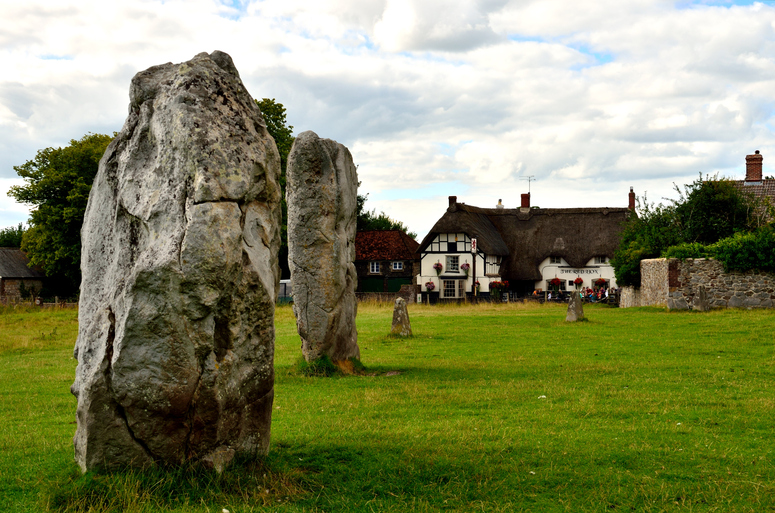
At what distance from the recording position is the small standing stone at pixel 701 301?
27.4 metres

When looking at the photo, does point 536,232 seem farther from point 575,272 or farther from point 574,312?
point 574,312

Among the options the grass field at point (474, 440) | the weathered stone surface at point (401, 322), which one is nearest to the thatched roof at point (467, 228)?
the weathered stone surface at point (401, 322)

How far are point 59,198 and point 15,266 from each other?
1665 centimetres

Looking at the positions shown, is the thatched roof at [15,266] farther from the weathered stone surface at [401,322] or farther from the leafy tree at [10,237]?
the weathered stone surface at [401,322]

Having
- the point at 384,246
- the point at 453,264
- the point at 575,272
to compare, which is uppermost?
the point at 384,246

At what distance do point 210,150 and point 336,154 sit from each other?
309 inches

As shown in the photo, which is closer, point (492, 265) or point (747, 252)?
point (747, 252)

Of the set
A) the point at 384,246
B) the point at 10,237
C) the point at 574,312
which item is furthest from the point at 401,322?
the point at 10,237

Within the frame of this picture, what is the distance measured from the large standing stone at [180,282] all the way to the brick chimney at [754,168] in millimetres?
44536

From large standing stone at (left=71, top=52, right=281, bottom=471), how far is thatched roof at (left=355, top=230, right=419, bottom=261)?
54771 millimetres

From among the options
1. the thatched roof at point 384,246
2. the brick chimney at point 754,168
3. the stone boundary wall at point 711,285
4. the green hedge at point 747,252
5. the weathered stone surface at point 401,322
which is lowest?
the weathered stone surface at point 401,322

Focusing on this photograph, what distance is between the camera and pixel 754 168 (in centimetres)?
4375

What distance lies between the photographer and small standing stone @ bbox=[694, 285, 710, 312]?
27.4 metres

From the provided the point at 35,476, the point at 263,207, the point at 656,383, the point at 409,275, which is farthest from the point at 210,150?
the point at 409,275
